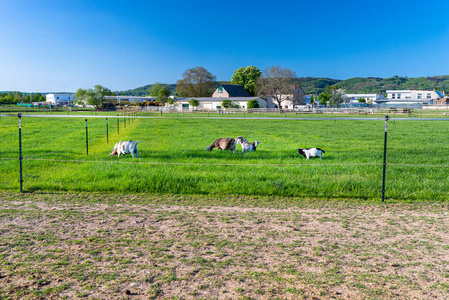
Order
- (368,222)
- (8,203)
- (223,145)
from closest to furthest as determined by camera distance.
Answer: (368,222) < (8,203) < (223,145)

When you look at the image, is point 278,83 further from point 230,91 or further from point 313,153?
point 313,153

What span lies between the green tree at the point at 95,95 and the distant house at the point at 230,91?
4235 cm

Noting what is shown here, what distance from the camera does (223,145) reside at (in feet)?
48.3

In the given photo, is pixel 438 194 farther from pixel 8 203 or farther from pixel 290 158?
pixel 8 203

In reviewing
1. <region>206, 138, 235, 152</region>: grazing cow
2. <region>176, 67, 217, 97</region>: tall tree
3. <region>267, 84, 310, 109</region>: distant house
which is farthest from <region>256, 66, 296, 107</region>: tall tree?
<region>206, 138, 235, 152</region>: grazing cow

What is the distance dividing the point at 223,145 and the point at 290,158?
3086 millimetres

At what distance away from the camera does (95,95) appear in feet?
408

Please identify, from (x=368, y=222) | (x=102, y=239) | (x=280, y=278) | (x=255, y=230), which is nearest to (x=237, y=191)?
(x=255, y=230)

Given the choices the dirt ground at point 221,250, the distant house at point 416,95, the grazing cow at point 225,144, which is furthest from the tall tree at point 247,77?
the dirt ground at point 221,250

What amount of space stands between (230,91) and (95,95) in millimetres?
51258

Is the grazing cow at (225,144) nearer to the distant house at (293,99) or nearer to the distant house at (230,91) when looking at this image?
the distant house at (293,99)

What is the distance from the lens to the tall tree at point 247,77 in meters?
120

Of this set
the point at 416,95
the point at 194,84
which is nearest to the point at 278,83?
the point at 194,84

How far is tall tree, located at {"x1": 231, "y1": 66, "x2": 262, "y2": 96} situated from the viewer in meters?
120
